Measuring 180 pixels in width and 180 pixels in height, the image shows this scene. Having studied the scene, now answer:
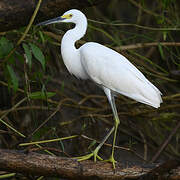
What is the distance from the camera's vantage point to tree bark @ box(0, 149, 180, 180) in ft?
3.77

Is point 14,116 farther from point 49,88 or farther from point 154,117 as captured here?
point 154,117

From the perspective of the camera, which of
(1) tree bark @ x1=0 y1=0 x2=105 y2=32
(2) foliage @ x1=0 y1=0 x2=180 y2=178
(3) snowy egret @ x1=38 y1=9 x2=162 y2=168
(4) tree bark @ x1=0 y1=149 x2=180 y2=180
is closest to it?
(4) tree bark @ x1=0 y1=149 x2=180 y2=180

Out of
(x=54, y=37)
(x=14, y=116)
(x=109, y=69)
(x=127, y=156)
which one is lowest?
(x=127, y=156)

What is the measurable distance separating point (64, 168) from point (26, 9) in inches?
23.7

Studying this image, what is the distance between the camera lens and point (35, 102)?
7.52 ft

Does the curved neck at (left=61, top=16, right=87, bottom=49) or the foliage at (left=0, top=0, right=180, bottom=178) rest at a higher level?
the curved neck at (left=61, top=16, right=87, bottom=49)

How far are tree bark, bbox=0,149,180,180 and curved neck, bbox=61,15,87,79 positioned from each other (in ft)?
1.45

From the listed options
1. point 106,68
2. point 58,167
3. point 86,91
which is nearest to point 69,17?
point 106,68

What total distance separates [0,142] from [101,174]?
1.17 metres

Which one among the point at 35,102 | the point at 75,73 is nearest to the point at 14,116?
the point at 35,102

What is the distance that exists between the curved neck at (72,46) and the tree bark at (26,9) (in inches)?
3.2

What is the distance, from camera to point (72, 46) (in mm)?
1532

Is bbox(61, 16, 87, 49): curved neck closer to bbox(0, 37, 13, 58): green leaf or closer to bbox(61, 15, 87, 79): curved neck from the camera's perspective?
bbox(61, 15, 87, 79): curved neck

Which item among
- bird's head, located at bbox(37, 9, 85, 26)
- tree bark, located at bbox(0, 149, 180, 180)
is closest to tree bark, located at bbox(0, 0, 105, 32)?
bird's head, located at bbox(37, 9, 85, 26)
